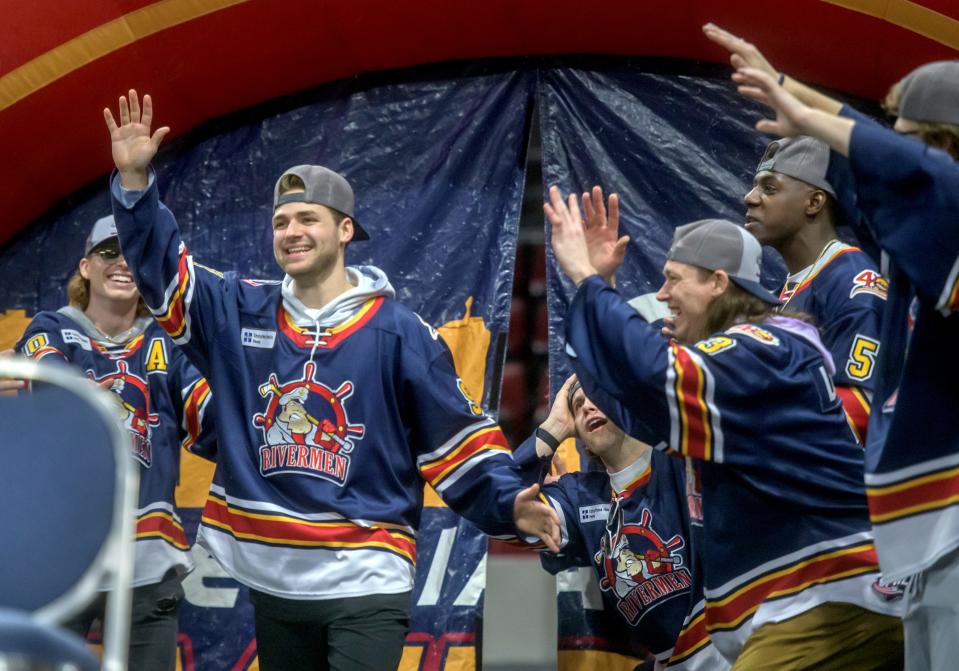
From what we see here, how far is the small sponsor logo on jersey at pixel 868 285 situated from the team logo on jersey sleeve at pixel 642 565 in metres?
0.74

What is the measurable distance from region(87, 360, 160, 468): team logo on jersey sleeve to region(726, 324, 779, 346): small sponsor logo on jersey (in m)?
1.78

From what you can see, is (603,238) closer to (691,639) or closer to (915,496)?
(915,496)

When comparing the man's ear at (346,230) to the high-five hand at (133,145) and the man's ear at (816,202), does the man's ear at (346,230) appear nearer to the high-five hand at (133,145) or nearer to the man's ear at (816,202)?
the high-five hand at (133,145)

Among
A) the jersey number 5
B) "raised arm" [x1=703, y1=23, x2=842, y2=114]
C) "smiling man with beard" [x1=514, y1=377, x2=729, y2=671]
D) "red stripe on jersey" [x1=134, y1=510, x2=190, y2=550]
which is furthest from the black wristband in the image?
"raised arm" [x1=703, y1=23, x2=842, y2=114]

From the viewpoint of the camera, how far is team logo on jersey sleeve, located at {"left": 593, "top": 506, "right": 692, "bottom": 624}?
337cm

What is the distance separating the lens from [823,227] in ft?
11.5

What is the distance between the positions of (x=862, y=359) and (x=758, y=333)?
0.66m

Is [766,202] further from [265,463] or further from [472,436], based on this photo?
[265,463]

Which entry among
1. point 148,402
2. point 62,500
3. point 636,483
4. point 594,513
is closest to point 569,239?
point 636,483

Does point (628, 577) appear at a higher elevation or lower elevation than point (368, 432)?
lower

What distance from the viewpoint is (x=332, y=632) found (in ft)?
9.86

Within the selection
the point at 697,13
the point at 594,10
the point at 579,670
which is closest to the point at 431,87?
the point at 594,10

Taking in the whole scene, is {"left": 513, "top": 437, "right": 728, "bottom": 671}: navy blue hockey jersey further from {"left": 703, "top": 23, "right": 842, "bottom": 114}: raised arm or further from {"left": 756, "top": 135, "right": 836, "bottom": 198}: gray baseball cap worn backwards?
{"left": 703, "top": 23, "right": 842, "bottom": 114}: raised arm

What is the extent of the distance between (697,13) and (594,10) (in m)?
0.30
